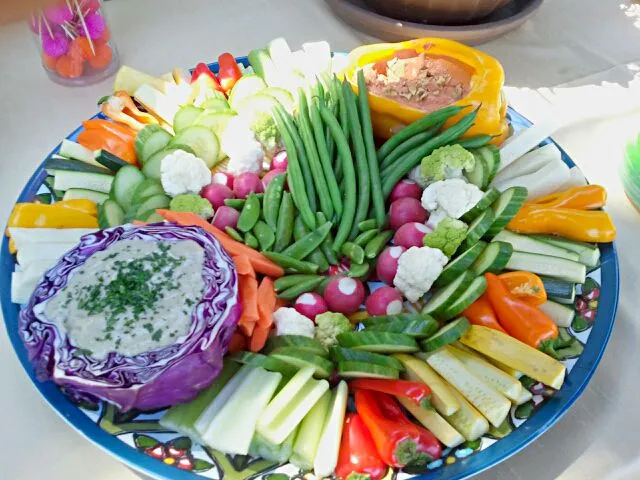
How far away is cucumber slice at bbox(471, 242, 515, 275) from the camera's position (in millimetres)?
1895

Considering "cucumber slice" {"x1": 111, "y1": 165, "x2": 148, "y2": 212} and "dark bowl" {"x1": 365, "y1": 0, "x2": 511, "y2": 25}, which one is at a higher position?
"dark bowl" {"x1": 365, "y1": 0, "x2": 511, "y2": 25}

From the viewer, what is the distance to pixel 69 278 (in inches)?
69.6

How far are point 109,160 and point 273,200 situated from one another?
61cm

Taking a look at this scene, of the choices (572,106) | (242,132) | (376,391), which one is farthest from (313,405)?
(572,106)

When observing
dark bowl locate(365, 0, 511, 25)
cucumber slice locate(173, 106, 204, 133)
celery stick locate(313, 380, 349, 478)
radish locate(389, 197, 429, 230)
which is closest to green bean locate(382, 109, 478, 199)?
radish locate(389, 197, 429, 230)

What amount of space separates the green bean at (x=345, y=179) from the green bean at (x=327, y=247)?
0.02m

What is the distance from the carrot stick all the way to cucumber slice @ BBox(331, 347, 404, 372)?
1.36ft

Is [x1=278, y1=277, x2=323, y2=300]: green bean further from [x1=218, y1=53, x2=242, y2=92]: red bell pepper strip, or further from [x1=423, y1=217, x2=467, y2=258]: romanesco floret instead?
[x1=218, y1=53, x2=242, y2=92]: red bell pepper strip

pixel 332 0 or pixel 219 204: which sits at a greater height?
pixel 332 0

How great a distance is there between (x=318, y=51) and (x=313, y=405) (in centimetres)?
158

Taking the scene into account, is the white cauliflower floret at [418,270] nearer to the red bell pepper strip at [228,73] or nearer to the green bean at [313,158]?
the green bean at [313,158]

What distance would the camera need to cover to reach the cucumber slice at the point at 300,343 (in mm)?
1734

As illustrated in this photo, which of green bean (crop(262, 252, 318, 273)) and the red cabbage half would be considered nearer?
the red cabbage half

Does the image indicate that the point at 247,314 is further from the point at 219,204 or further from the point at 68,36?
the point at 68,36
